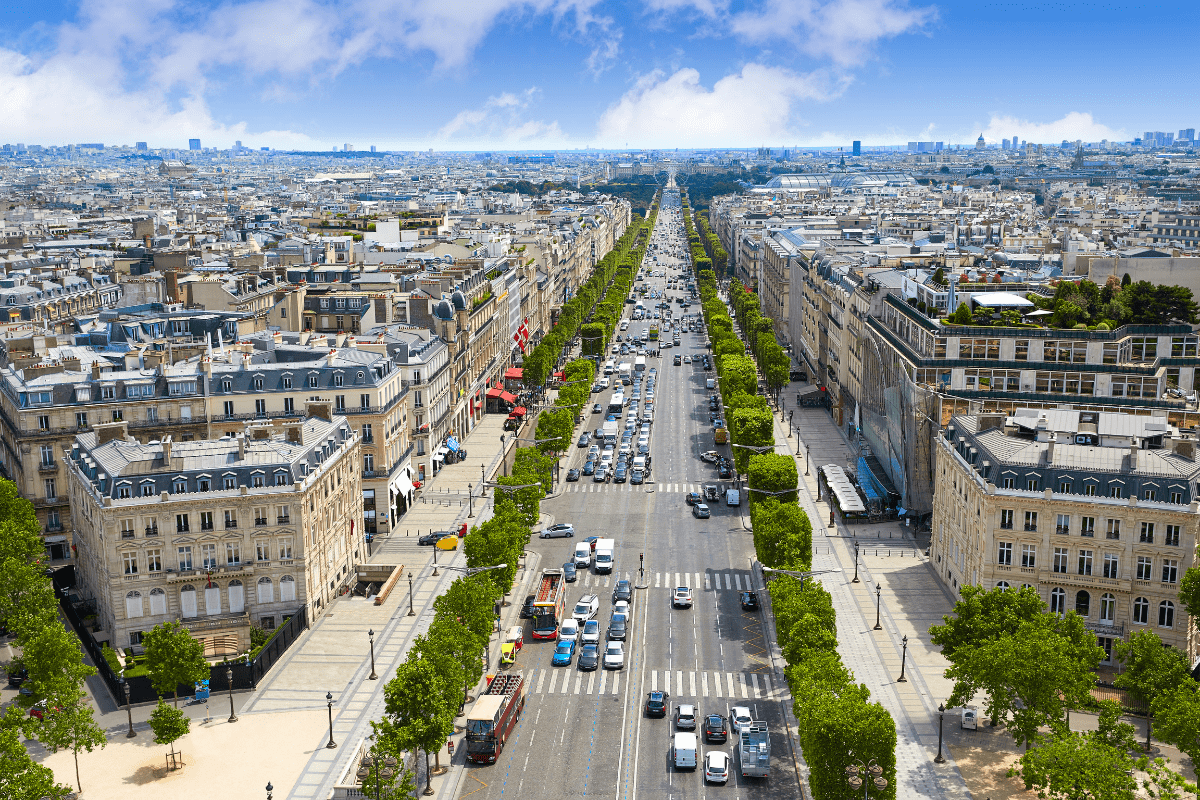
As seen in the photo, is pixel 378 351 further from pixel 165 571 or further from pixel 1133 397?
pixel 1133 397

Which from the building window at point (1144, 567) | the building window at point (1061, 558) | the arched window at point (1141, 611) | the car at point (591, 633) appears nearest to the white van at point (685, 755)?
the car at point (591, 633)

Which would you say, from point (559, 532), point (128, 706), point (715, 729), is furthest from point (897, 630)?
point (128, 706)

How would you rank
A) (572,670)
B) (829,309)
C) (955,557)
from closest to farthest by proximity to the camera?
(572,670), (955,557), (829,309)

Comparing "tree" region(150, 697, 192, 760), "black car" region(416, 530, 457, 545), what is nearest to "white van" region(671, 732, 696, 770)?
"tree" region(150, 697, 192, 760)

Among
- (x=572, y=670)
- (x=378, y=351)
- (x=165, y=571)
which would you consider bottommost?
(x=572, y=670)

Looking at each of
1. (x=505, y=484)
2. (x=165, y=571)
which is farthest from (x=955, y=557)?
(x=165, y=571)

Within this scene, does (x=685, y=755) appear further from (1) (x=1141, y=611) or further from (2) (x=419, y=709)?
(1) (x=1141, y=611)
